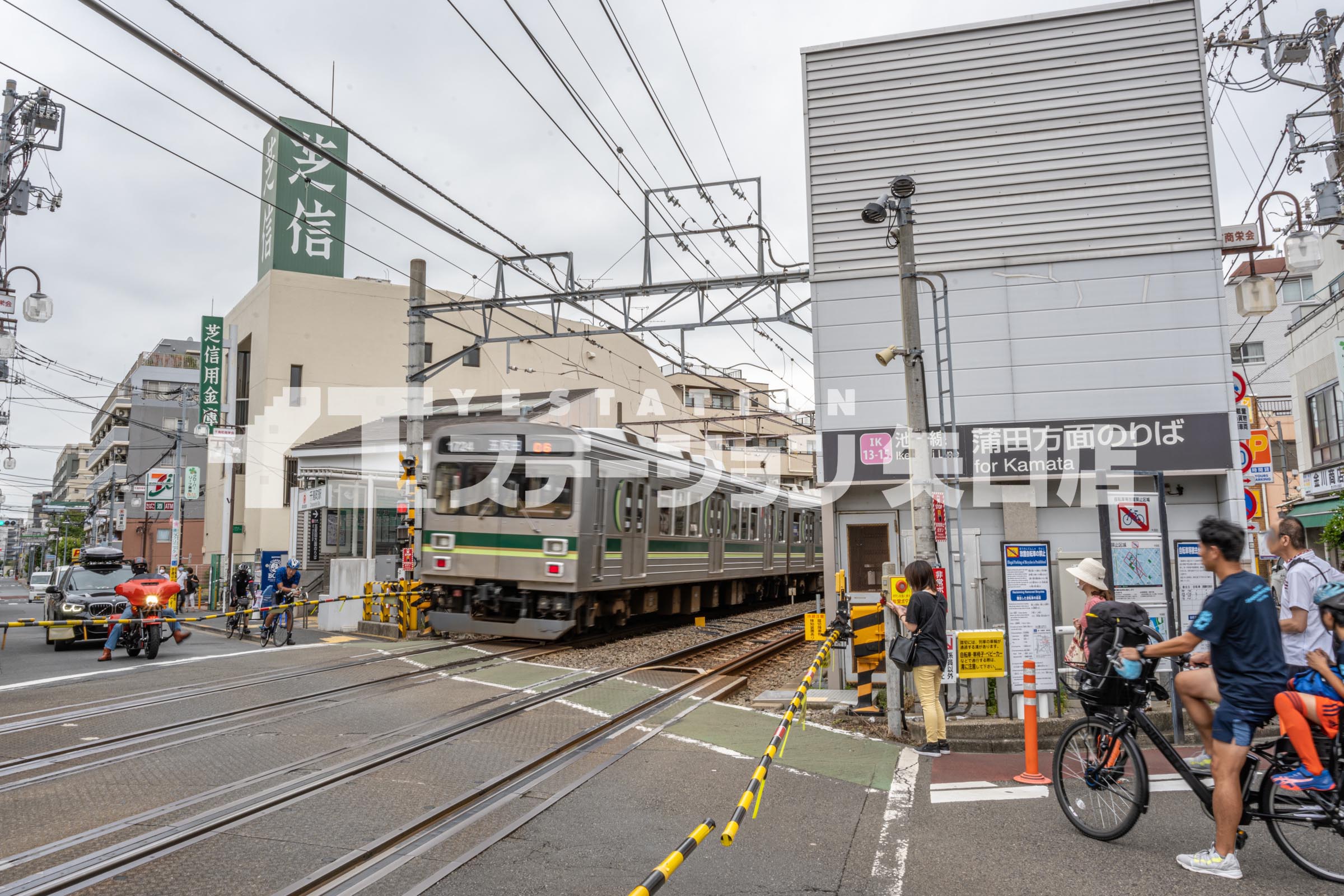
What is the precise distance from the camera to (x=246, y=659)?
12.8 metres

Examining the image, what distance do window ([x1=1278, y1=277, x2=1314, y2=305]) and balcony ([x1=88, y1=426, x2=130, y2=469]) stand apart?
57906 mm

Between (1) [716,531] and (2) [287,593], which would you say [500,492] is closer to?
(2) [287,593]

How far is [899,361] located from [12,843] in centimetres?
1002

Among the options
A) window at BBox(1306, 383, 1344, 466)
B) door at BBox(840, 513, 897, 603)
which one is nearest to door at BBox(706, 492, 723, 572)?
door at BBox(840, 513, 897, 603)

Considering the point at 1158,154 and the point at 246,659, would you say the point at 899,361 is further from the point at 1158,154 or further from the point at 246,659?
the point at 246,659

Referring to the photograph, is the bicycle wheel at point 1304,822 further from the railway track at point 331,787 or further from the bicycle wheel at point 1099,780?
Answer: the railway track at point 331,787

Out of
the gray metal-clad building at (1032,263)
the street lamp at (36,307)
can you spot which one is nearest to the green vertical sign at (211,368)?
the street lamp at (36,307)

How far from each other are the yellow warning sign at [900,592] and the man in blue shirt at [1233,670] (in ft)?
12.7

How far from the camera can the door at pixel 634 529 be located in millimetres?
14969

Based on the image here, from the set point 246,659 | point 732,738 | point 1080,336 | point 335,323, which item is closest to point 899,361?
point 1080,336

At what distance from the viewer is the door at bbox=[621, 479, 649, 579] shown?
14969 millimetres

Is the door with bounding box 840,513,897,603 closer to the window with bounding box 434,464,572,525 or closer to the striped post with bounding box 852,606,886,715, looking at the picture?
the striped post with bounding box 852,606,886,715

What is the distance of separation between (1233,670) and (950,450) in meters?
6.06

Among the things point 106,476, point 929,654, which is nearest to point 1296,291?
point 929,654
